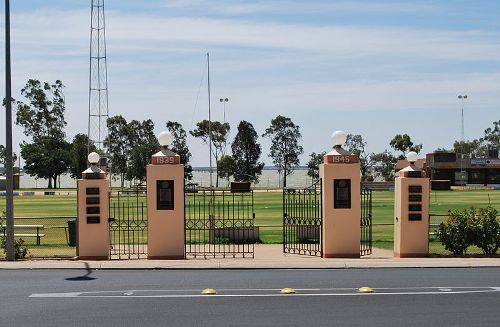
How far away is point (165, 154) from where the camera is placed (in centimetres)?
1934

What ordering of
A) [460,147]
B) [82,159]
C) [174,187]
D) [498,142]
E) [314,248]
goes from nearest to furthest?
[174,187] < [314,248] < [82,159] < [498,142] < [460,147]

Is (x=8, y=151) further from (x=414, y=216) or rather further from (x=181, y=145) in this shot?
(x=181, y=145)

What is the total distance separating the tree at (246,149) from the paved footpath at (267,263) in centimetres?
9234

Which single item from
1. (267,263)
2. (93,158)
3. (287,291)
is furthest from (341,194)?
(287,291)

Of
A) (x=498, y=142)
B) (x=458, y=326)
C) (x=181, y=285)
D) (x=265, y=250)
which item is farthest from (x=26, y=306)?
(x=498, y=142)

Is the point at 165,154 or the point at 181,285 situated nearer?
the point at 181,285

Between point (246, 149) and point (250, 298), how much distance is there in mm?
99665

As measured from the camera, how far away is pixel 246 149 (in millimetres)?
112562

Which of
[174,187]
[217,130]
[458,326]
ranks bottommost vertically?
[458,326]

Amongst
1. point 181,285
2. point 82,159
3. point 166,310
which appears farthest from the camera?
point 82,159

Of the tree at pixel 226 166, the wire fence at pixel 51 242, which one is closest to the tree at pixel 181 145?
the tree at pixel 226 166

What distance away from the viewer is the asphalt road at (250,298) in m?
Answer: 11.2

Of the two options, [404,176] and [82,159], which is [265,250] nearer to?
[404,176]

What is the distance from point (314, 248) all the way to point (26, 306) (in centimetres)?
1057
